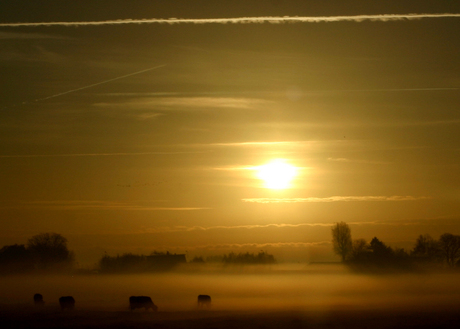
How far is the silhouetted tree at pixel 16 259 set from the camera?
542ft

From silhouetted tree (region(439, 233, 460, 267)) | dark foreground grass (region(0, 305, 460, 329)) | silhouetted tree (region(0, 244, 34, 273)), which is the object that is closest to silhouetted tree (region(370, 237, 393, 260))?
silhouetted tree (region(439, 233, 460, 267))

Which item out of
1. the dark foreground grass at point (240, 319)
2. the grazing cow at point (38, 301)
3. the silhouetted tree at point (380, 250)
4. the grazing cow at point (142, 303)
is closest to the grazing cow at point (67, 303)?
the dark foreground grass at point (240, 319)

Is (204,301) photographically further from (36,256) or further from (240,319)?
(36,256)

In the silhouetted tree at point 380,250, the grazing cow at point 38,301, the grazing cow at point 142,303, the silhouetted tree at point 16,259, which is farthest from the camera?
the silhouetted tree at point 16,259

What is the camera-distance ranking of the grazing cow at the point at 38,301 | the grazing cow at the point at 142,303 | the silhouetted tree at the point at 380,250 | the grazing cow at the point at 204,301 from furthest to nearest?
the silhouetted tree at the point at 380,250
the grazing cow at the point at 38,301
the grazing cow at the point at 204,301
the grazing cow at the point at 142,303

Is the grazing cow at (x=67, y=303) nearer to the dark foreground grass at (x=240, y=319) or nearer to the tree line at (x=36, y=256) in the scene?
the dark foreground grass at (x=240, y=319)

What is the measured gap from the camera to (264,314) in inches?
2616

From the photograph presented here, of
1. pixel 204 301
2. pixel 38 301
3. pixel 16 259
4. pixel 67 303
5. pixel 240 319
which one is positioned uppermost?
pixel 16 259

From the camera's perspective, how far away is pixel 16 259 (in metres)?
168

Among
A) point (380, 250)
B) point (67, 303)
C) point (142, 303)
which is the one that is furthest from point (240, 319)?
point (380, 250)

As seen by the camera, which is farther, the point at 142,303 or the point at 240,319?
the point at 142,303

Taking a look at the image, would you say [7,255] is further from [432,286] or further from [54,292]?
[432,286]

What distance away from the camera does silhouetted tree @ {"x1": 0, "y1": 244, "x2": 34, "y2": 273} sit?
16512cm

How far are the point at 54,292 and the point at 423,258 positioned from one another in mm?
84344
